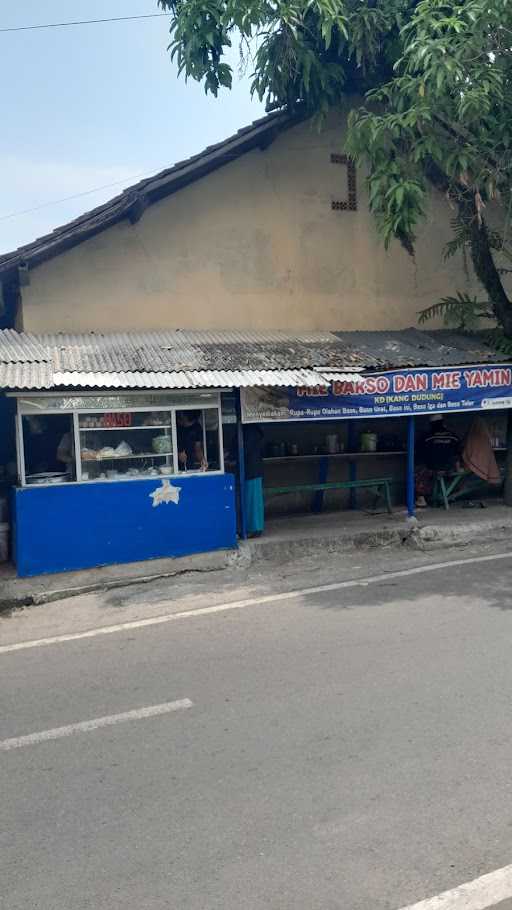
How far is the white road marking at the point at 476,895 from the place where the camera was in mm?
2865

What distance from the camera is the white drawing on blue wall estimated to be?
29.0ft

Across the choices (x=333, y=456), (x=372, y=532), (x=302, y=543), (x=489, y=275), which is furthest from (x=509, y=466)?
(x=302, y=543)

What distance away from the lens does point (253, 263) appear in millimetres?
11102

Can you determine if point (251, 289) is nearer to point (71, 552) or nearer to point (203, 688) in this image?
point (71, 552)

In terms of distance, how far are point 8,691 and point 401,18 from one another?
9.53 meters

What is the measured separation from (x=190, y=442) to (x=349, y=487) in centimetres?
298

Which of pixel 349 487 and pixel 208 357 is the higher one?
pixel 208 357

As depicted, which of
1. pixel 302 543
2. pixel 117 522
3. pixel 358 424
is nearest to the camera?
pixel 117 522

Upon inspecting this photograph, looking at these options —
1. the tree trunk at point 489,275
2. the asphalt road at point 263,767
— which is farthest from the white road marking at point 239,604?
the tree trunk at point 489,275

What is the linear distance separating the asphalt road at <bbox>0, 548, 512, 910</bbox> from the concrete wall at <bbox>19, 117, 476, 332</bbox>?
545 cm

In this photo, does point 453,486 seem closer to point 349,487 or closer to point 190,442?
point 349,487

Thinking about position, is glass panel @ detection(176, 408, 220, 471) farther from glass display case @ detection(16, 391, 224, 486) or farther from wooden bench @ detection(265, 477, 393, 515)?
wooden bench @ detection(265, 477, 393, 515)

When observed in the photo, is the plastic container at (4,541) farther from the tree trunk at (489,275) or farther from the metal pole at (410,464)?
the tree trunk at (489,275)

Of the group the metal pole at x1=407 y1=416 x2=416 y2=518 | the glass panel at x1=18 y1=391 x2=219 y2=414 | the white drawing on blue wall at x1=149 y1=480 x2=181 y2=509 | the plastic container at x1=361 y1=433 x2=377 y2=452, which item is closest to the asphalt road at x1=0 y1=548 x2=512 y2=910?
the white drawing on blue wall at x1=149 y1=480 x2=181 y2=509
